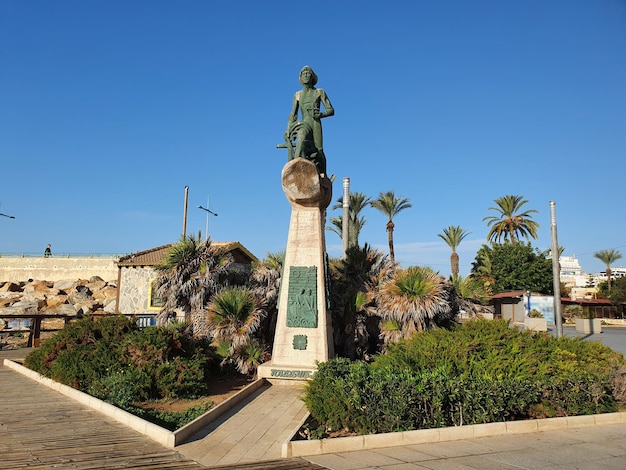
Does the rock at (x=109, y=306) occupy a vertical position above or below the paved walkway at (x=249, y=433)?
above

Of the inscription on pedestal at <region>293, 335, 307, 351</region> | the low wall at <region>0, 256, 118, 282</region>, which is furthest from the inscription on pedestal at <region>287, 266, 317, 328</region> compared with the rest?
the low wall at <region>0, 256, 118, 282</region>

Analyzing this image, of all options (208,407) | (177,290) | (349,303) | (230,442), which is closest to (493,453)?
(230,442)

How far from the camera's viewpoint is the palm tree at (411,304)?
42.2ft

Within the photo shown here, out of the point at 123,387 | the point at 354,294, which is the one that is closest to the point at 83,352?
the point at 123,387

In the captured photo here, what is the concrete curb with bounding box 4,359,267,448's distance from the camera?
6.43m

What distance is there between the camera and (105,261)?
169 ft

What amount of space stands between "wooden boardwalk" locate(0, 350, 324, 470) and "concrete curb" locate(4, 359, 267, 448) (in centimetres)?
11

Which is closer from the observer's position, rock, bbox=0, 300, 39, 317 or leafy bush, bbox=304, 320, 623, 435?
leafy bush, bbox=304, 320, 623, 435

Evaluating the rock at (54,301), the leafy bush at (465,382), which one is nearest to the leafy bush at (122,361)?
the leafy bush at (465,382)

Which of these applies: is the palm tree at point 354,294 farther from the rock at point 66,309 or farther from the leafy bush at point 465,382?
the rock at point 66,309

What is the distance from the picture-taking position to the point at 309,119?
1278cm

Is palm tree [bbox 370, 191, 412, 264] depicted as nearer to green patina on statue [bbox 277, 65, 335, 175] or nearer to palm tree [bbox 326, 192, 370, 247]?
palm tree [bbox 326, 192, 370, 247]

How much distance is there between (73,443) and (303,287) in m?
6.33

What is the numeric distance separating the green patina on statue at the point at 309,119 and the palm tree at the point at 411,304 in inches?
155
